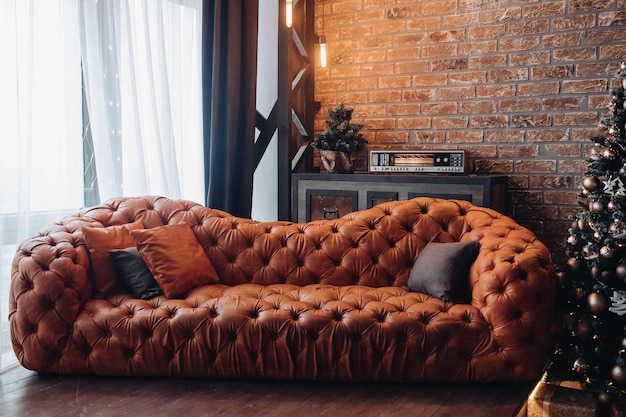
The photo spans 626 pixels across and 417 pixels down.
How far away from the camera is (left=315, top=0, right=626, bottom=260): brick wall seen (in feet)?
12.6

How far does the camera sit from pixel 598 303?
269 centimetres

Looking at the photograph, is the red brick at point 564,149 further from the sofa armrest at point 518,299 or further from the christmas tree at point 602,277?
the sofa armrest at point 518,299

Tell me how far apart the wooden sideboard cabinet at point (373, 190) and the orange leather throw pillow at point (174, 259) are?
115 cm

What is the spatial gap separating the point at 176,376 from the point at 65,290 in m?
0.60

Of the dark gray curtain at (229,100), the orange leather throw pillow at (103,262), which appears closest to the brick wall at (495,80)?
the dark gray curtain at (229,100)

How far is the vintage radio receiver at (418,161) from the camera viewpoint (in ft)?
12.7

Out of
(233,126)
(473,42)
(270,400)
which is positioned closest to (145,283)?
(270,400)

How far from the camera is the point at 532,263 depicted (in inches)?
106

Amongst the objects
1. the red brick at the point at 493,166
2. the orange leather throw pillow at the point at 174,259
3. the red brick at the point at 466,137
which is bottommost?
the orange leather throw pillow at the point at 174,259

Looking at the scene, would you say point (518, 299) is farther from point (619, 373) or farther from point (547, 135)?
point (547, 135)

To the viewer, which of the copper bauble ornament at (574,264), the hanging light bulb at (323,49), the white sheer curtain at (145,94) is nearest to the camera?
the copper bauble ornament at (574,264)

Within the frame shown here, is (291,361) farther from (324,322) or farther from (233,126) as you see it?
(233,126)

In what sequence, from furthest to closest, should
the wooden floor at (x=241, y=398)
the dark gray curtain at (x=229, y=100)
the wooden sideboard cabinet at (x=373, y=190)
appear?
the dark gray curtain at (x=229, y=100), the wooden sideboard cabinet at (x=373, y=190), the wooden floor at (x=241, y=398)

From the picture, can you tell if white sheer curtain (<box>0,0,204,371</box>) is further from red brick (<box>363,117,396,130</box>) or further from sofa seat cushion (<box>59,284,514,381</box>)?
red brick (<box>363,117,396,130</box>)
